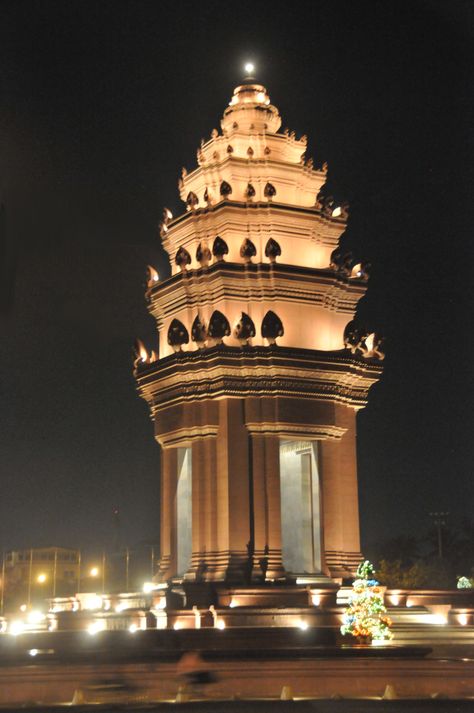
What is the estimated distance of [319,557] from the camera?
111ft

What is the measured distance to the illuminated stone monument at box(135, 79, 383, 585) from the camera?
33219mm

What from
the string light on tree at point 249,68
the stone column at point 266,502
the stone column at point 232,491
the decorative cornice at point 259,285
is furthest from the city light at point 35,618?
the string light on tree at point 249,68

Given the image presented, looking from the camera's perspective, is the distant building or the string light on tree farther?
the distant building

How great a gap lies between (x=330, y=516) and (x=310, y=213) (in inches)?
392

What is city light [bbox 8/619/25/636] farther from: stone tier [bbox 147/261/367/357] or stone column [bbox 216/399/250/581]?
stone tier [bbox 147/261/367/357]

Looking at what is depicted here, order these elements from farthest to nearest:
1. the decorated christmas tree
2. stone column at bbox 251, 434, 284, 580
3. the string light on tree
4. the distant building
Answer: the distant building, the string light on tree, stone column at bbox 251, 434, 284, 580, the decorated christmas tree

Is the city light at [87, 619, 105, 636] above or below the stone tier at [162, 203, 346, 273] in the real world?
below

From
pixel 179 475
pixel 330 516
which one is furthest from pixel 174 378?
pixel 330 516

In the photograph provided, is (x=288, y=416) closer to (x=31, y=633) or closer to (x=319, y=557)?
(x=319, y=557)

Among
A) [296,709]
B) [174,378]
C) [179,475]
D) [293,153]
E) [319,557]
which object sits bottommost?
[296,709]

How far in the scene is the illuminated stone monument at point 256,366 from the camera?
33219mm

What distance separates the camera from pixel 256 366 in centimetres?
3350

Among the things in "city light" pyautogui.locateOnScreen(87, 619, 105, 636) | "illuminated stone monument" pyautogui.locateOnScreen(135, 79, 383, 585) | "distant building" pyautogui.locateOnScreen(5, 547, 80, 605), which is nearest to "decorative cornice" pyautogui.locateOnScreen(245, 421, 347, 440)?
"illuminated stone monument" pyautogui.locateOnScreen(135, 79, 383, 585)

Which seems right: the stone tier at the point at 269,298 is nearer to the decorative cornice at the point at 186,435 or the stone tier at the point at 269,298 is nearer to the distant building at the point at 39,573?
the decorative cornice at the point at 186,435
